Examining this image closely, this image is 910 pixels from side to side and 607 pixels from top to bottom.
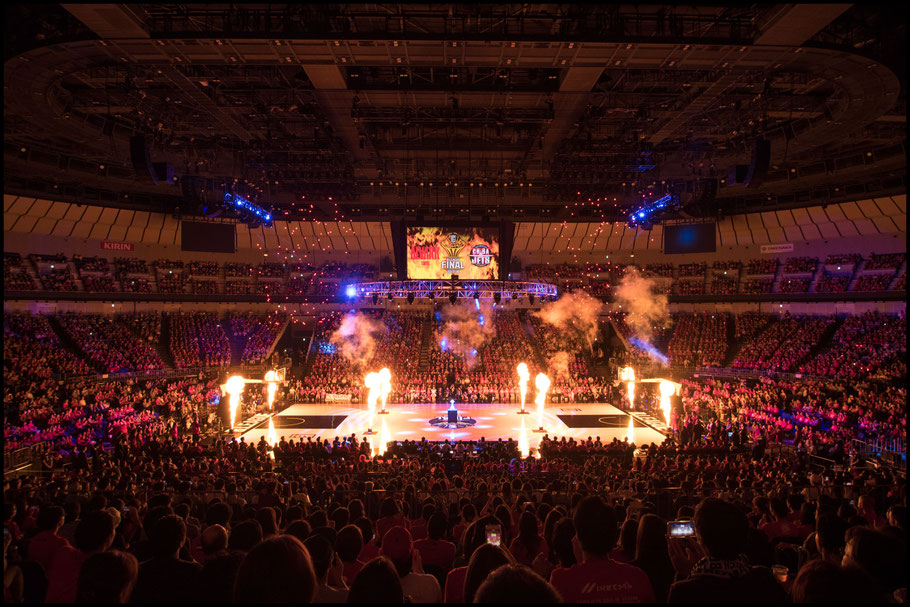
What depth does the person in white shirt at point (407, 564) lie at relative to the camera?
3762 mm

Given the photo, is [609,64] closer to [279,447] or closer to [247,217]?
[279,447]

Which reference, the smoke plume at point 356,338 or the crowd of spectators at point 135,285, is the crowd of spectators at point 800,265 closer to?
the smoke plume at point 356,338

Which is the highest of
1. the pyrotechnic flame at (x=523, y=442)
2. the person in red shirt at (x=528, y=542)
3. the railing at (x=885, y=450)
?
the person in red shirt at (x=528, y=542)

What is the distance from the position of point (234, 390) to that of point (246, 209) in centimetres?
794

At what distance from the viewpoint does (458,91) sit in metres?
16.1

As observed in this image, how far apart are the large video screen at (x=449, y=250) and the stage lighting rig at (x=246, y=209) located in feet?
23.5

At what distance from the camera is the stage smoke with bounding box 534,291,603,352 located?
123ft

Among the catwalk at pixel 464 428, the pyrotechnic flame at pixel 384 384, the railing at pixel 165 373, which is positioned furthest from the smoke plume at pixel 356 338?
the railing at pixel 165 373

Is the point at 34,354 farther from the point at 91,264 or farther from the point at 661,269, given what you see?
the point at 661,269

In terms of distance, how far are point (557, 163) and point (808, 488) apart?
1678 cm

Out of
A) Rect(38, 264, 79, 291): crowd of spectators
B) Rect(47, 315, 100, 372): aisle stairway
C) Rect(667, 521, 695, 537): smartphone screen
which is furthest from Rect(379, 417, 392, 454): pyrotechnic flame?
Rect(38, 264, 79, 291): crowd of spectators

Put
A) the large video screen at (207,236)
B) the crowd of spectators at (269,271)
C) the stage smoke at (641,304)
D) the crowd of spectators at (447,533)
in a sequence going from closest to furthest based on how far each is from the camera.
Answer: the crowd of spectators at (447,533) → the large video screen at (207,236) → the stage smoke at (641,304) → the crowd of spectators at (269,271)

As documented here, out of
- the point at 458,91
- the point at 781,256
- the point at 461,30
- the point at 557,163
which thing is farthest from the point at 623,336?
the point at 461,30

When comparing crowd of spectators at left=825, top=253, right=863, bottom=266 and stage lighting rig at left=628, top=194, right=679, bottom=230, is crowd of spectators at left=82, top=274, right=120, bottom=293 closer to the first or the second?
stage lighting rig at left=628, top=194, right=679, bottom=230
